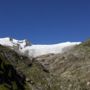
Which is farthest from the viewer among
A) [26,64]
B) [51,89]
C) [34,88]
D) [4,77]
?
[26,64]

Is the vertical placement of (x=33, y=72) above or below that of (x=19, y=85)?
above

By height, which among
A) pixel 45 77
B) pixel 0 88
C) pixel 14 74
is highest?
pixel 45 77

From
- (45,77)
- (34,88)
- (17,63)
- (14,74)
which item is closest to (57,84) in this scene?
(45,77)

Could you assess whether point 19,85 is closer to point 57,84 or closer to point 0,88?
point 0,88

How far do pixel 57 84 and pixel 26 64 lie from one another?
67.2ft

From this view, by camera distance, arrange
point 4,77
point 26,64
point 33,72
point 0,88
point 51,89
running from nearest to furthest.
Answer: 1. point 0,88
2. point 4,77
3. point 51,89
4. point 33,72
5. point 26,64

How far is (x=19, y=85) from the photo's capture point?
118 metres

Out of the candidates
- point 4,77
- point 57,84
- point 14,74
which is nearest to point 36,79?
point 57,84

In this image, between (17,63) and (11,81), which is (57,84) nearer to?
(17,63)

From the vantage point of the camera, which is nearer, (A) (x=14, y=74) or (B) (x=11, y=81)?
(B) (x=11, y=81)

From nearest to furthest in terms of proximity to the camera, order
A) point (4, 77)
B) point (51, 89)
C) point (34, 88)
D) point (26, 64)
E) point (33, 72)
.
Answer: point (4, 77)
point (34, 88)
point (51, 89)
point (33, 72)
point (26, 64)

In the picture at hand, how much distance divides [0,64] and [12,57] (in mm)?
48570

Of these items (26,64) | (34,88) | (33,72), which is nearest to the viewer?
(34,88)

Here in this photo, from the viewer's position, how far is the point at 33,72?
172875mm
